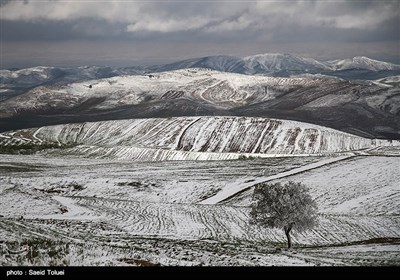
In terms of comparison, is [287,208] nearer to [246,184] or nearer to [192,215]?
[192,215]

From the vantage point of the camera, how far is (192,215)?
53.1 metres

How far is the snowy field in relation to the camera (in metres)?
26.2

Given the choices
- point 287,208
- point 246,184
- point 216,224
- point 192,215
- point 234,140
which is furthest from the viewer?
point 234,140

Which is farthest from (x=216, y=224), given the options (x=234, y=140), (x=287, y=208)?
(x=234, y=140)

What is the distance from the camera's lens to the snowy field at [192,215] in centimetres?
2620

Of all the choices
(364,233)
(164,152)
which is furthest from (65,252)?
(164,152)

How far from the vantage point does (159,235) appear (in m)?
40.7

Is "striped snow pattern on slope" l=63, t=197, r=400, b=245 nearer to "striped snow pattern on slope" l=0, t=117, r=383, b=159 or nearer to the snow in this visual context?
the snow

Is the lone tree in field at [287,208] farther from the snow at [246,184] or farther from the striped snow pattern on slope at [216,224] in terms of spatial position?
the snow at [246,184]

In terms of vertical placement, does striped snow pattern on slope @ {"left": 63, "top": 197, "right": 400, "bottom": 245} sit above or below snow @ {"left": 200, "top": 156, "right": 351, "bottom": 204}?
above

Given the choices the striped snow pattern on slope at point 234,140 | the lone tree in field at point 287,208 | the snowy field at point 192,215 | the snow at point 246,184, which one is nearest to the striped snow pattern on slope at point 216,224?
the snowy field at point 192,215

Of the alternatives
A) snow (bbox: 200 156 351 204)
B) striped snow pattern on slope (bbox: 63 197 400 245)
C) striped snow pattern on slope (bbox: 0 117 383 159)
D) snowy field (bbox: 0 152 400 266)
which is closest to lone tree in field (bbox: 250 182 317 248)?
snowy field (bbox: 0 152 400 266)

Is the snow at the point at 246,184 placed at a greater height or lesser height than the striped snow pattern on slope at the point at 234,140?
greater

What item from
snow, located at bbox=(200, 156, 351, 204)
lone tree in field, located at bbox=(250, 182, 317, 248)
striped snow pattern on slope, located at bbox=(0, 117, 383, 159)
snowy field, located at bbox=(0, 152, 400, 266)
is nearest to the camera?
snowy field, located at bbox=(0, 152, 400, 266)
